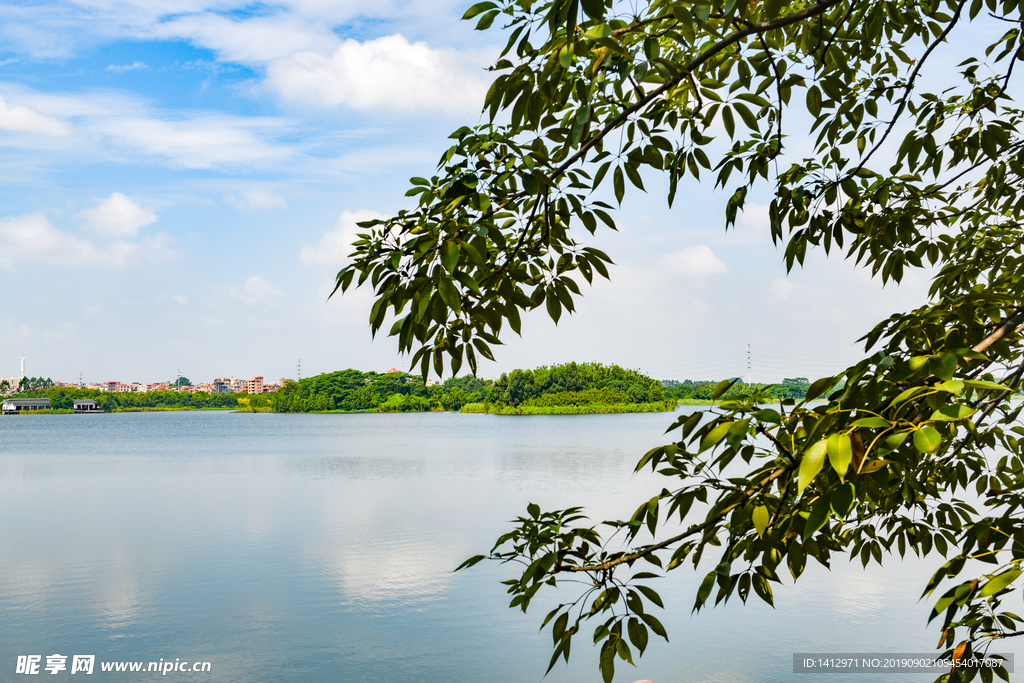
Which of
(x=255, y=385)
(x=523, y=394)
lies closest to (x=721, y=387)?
(x=523, y=394)

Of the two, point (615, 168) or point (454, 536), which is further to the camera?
point (454, 536)

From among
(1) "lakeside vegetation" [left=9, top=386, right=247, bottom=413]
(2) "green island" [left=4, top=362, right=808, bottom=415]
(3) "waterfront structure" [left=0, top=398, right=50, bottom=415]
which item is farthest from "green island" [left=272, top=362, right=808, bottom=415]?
(3) "waterfront structure" [left=0, top=398, right=50, bottom=415]

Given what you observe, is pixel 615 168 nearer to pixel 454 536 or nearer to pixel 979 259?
pixel 979 259

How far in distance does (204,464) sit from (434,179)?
18.2 metres

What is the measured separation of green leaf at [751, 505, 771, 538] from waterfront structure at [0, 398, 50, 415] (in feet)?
247

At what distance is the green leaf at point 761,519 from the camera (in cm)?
116

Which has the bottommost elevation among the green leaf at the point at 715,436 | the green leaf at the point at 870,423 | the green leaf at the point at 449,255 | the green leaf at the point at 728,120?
the green leaf at the point at 715,436

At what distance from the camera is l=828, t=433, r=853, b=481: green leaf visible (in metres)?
0.92

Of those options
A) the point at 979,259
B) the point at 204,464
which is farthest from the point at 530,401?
the point at 979,259

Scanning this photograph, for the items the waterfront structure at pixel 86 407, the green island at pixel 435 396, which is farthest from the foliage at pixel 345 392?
the waterfront structure at pixel 86 407

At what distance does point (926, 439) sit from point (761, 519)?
11.8 inches

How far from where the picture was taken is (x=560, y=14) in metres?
1.15

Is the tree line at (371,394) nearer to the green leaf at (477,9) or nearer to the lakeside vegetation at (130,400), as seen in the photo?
the lakeside vegetation at (130,400)

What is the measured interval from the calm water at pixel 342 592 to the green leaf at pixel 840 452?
4747mm
